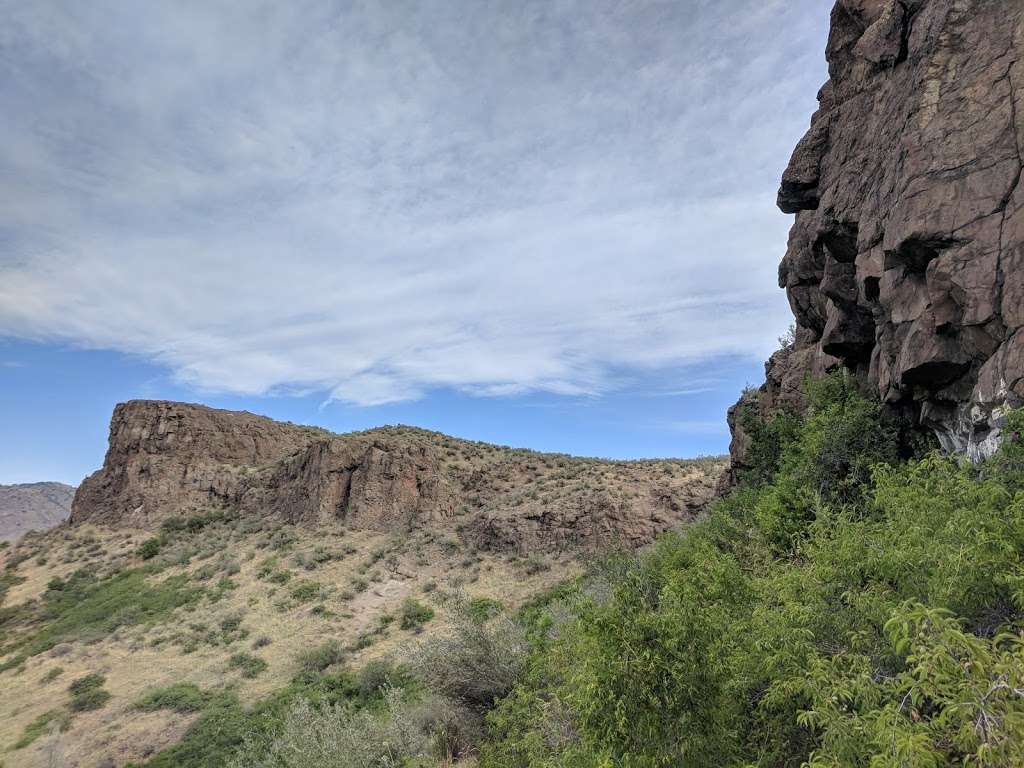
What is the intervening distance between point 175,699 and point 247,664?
262cm

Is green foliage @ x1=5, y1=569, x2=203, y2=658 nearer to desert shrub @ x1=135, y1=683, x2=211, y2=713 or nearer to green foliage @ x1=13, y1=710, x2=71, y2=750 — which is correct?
green foliage @ x1=13, y1=710, x2=71, y2=750

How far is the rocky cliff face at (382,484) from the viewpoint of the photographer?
28625mm

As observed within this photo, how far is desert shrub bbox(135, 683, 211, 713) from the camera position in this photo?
1716cm

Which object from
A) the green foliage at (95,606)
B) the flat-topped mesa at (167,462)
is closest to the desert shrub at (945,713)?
the green foliage at (95,606)

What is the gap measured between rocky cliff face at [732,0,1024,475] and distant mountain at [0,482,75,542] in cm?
17832

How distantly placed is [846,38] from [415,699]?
20975 mm

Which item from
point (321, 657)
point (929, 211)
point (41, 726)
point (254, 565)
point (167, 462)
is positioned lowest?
point (41, 726)

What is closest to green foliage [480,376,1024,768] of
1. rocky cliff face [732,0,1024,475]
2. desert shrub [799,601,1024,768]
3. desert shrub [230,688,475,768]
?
desert shrub [799,601,1024,768]

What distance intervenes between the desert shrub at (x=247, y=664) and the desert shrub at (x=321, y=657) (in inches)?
53.6

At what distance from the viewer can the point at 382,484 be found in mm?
34969

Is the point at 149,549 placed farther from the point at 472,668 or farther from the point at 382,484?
the point at 472,668

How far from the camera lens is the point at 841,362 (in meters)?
13.7

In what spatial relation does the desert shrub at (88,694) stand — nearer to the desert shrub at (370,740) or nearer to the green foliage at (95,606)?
the green foliage at (95,606)

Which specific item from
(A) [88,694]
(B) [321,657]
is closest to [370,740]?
(B) [321,657]
